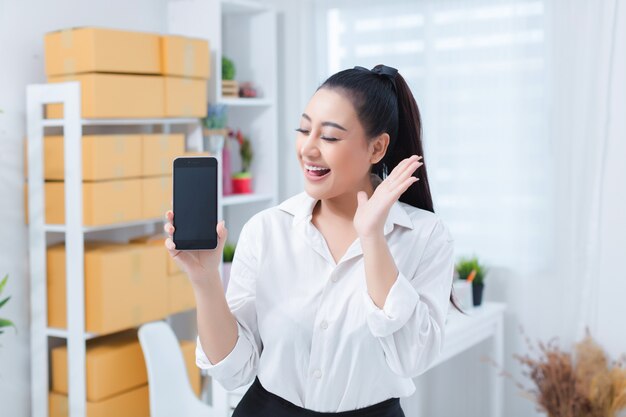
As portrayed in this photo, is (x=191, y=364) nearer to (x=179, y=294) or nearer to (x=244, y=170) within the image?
(x=179, y=294)

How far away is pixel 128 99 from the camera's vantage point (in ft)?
9.36

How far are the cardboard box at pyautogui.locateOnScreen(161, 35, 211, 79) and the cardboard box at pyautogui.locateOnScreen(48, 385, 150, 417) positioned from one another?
112 cm

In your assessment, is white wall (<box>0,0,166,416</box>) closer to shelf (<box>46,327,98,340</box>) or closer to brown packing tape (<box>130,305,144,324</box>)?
shelf (<box>46,327,98,340</box>)

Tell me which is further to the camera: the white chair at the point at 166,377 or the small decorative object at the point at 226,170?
the small decorative object at the point at 226,170

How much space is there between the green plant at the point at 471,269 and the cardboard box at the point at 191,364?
1027mm

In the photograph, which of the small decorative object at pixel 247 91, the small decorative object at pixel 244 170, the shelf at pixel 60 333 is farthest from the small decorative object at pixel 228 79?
the shelf at pixel 60 333

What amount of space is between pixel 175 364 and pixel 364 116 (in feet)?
6.15

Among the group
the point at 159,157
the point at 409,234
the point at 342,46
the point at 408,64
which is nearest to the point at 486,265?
the point at 408,64

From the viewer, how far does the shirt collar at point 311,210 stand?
140 cm

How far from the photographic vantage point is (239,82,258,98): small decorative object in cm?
360

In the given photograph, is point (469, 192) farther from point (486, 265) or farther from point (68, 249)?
point (68, 249)

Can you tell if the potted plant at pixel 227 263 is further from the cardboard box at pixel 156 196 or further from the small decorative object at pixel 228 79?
the small decorative object at pixel 228 79

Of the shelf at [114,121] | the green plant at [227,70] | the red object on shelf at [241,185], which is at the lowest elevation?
the red object on shelf at [241,185]

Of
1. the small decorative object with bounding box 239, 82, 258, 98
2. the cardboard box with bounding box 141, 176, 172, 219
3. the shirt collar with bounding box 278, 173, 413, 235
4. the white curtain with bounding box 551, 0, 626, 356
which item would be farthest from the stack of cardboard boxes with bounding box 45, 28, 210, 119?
the shirt collar with bounding box 278, 173, 413, 235
